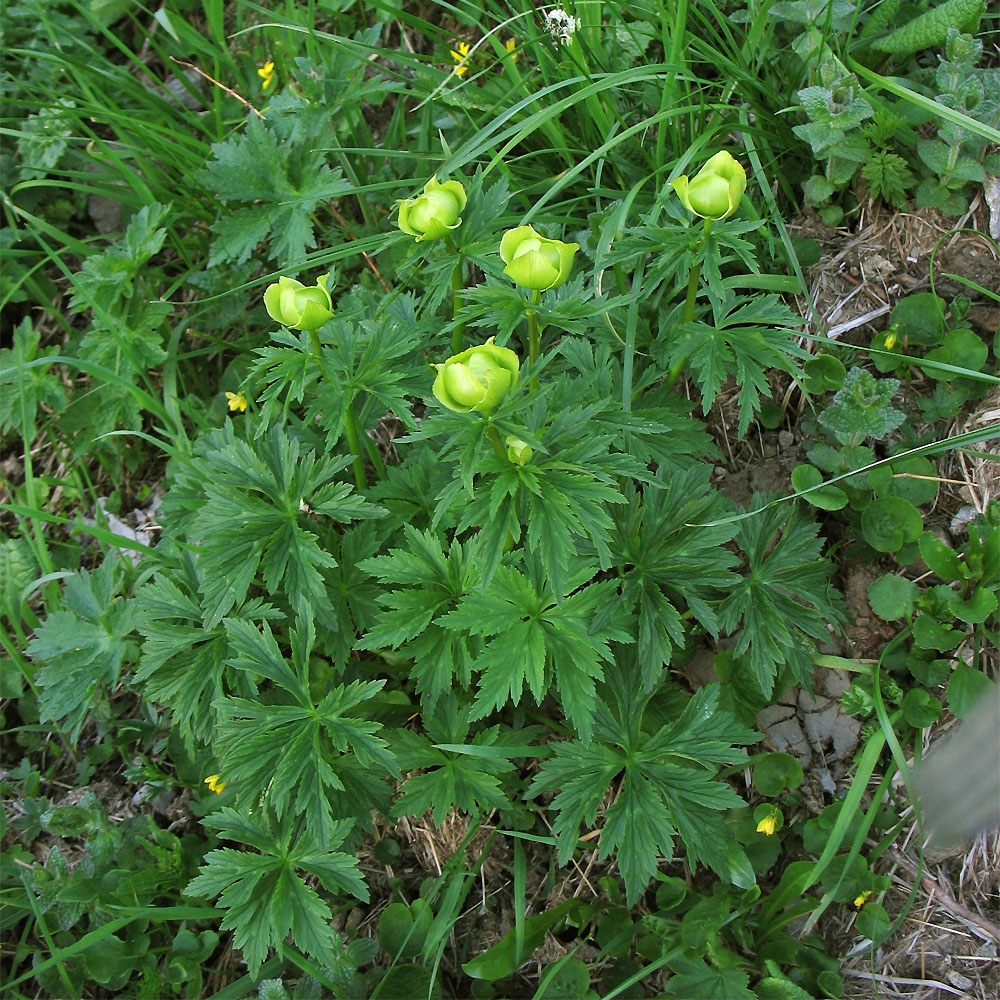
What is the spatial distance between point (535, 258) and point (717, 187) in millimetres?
335

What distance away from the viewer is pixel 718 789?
1.61m

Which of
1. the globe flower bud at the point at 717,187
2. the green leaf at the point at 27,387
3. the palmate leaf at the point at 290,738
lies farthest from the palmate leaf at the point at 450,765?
the green leaf at the point at 27,387

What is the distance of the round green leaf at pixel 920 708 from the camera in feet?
5.83

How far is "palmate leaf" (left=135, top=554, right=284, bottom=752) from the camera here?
1.78 m

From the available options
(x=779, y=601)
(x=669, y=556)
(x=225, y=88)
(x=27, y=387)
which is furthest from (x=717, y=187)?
(x=27, y=387)

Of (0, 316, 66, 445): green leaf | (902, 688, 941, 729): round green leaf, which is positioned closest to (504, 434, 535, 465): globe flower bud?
(902, 688, 941, 729): round green leaf

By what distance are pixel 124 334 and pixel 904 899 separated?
231 centimetres

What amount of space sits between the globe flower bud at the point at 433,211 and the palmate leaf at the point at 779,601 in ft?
2.66

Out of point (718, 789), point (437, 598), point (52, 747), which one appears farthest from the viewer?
point (52, 747)

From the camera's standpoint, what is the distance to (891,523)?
1.90 meters

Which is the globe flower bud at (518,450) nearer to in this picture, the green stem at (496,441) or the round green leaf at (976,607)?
the green stem at (496,441)

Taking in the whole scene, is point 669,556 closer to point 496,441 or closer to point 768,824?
point 496,441

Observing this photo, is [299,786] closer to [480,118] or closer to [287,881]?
[287,881]

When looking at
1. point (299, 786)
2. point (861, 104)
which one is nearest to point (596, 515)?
point (299, 786)
